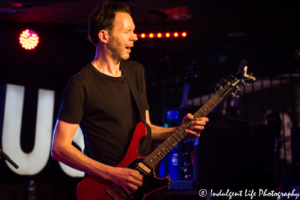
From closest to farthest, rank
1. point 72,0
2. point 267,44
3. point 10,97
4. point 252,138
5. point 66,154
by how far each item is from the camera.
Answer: point 66,154 → point 252,138 → point 72,0 → point 10,97 → point 267,44

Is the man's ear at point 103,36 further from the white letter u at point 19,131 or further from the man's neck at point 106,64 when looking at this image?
the white letter u at point 19,131

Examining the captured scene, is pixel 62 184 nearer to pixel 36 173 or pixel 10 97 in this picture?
pixel 36 173

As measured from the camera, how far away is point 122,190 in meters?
2.09

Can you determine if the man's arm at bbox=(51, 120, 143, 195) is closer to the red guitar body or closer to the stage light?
the red guitar body

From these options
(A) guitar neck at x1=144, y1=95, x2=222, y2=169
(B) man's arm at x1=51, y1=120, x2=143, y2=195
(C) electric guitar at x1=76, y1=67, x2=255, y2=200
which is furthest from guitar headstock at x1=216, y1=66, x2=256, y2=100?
(B) man's arm at x1=51, y1=120, x2=143, y2=195

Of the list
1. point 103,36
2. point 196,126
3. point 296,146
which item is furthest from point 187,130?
point 296,146

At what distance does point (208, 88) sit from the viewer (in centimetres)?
815

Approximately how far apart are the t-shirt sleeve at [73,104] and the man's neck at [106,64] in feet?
0.81

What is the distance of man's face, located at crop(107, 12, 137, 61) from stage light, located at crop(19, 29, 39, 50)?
15.3 feet

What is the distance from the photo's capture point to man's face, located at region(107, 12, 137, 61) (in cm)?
234

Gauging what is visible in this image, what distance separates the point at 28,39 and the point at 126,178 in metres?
5.23

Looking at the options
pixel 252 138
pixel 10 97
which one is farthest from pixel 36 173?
pixel 252 138

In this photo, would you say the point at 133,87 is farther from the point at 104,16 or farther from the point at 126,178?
the point at 126,178

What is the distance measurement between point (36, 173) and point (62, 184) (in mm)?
623
